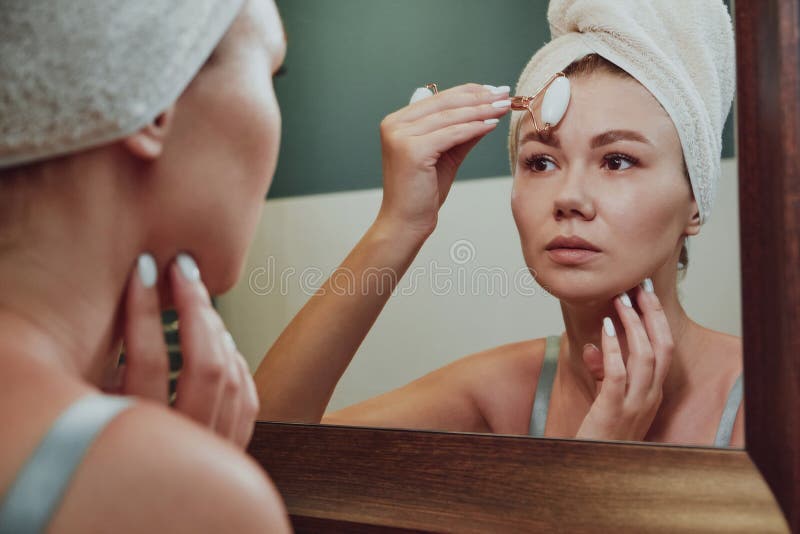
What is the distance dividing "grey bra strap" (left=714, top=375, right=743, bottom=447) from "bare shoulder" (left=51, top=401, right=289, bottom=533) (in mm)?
385

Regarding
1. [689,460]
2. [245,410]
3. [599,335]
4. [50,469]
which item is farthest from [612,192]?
[50,469]

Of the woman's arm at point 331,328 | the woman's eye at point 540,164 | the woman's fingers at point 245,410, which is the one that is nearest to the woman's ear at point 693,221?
the woman's eye at point 540,164

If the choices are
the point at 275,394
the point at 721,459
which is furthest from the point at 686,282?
the point at 275,394

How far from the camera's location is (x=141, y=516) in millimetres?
349

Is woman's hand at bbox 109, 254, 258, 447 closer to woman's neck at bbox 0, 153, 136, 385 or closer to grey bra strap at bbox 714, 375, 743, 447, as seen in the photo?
woman's neck at bbox 0, 153, 136, 385

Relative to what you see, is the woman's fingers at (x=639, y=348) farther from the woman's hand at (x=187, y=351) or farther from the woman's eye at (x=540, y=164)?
the woman's hand at (x=187, y=351)

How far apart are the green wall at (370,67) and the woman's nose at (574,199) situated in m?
0.06

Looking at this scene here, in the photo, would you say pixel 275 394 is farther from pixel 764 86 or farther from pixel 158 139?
pixel 764 86

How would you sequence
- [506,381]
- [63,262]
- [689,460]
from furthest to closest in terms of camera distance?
[506,381] < [689,460] < [63,262]

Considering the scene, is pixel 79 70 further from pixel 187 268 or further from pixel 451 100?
pixel 451 100

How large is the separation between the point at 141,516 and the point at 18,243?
0.64 feet

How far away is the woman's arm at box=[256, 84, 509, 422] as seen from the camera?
0.70m

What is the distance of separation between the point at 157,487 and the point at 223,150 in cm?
23

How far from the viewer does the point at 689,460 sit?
59cm
